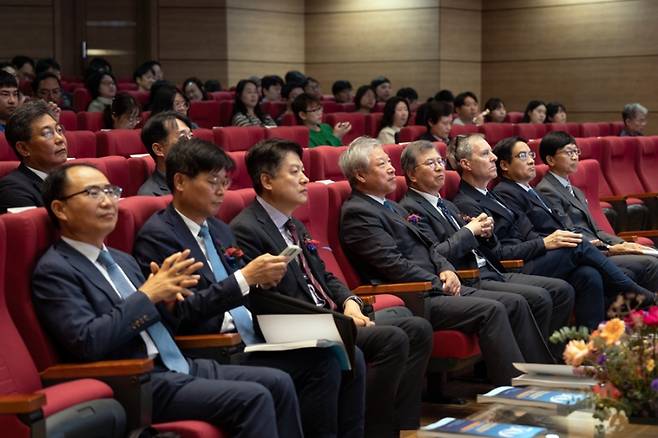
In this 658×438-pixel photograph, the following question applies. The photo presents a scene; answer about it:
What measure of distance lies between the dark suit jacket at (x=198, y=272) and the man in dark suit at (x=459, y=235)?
124cm

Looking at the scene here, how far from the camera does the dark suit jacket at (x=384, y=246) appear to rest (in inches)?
149

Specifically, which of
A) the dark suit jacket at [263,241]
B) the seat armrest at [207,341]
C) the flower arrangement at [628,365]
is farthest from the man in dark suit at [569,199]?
the flower arrangement at [628,365]

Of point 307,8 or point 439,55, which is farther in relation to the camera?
point 307,8

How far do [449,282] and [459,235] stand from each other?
0.84 ft

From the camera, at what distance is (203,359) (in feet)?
9.21

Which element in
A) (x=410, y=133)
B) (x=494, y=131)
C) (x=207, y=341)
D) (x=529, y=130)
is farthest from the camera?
Result: (x=529, y=130)

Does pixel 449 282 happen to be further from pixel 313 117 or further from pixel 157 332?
pixel 313 117

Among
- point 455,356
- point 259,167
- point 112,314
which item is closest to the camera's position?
point 112,314

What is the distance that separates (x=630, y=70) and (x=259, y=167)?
25.2 feet

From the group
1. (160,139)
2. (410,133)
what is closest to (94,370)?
(160,139)

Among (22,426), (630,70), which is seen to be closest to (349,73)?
(630,70)

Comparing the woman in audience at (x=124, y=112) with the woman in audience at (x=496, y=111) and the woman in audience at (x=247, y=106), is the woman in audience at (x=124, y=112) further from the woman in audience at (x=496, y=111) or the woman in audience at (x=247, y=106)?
the woman in audience at (x=496, y=111)

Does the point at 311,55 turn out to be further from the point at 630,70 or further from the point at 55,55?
the point at 630,70

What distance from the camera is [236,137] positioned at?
5809 mm
